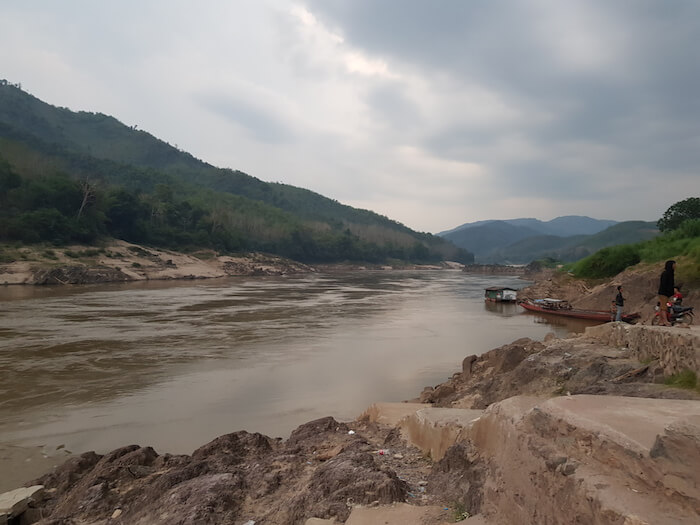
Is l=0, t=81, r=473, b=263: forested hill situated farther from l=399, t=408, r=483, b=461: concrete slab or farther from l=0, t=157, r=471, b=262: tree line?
l=399, t=408, r=483, b=461: concrete slab

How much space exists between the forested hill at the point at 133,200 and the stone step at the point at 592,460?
6348cm

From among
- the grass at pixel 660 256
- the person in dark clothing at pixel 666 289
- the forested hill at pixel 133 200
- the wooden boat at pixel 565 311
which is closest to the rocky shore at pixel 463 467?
the person in dark clothing at pixel 666 289

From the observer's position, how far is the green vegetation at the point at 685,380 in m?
5.56

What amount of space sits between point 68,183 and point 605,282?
72.7m

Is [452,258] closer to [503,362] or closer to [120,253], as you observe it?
[120,253]

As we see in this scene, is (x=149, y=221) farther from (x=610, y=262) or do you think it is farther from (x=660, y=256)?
(x=660, y=256)

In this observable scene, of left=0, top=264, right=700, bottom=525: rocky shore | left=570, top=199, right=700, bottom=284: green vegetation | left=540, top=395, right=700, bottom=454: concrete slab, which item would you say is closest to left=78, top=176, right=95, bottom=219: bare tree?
left=0, top=264, right=700, bottom=525: rocky shore

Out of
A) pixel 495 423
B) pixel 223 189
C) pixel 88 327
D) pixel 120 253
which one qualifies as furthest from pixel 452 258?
pixel 495 423

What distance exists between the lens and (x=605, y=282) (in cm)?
3272

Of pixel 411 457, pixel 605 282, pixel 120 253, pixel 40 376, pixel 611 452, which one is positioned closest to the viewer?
pixel 611 452

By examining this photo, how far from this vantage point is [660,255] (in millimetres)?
27562

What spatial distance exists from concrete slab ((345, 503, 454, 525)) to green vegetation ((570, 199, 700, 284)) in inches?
995

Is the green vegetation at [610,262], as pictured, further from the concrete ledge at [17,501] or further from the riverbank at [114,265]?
the riverbank at [114,265]

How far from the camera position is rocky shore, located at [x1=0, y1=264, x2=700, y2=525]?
110 inches
